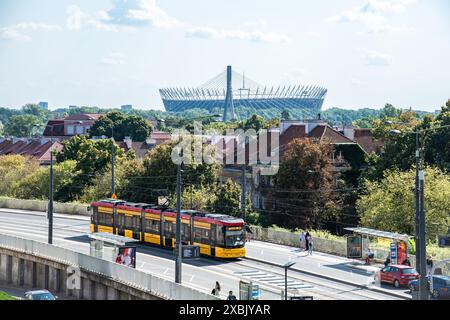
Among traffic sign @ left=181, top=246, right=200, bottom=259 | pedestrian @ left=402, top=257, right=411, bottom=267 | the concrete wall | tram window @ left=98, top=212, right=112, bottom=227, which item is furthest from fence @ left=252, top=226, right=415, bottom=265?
the concrete wall

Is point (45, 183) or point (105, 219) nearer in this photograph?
point (105, 219)

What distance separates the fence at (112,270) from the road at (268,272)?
2.59 meters

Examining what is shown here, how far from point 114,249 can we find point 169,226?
23.7 ft

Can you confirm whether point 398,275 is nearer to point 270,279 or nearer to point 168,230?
point 270,279

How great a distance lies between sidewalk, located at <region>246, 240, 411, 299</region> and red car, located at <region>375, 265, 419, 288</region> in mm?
502

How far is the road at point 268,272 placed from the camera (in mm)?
40719

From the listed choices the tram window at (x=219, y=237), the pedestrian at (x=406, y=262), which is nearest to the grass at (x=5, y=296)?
the tram window at (x=219, y=237)

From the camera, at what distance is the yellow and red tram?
5075 cm

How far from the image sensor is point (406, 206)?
6044 centimetres

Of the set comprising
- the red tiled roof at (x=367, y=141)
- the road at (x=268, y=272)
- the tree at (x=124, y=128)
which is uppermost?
the tree at (x=124, y=128)

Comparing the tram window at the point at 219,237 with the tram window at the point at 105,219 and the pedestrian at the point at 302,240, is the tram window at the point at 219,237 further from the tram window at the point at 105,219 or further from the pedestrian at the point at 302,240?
the tram window at the point at 105,219

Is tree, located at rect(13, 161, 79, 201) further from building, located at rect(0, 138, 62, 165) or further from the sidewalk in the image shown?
the sidewalk

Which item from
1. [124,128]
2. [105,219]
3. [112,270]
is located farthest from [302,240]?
[124,128]
